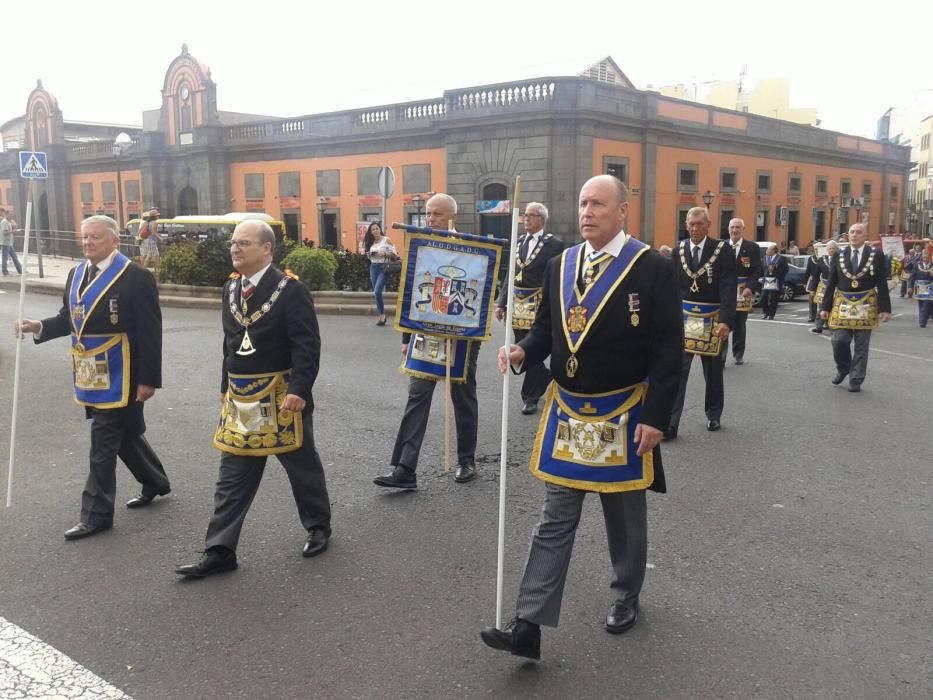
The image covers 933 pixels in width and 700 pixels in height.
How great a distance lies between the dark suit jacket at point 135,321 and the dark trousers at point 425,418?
1644mm

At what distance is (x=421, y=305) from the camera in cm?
596

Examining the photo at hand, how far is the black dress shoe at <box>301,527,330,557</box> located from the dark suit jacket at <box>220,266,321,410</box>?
80 centimetres

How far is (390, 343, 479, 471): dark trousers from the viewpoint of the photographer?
5.75 meters

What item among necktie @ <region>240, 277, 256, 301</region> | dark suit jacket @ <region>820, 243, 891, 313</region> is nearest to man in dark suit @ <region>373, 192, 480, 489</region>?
necktie @ <region>240, 277, 256, 301</region>

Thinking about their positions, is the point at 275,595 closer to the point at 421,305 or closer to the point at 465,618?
the point at 465,618

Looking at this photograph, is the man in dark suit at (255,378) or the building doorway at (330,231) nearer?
the man in dark suit at (255,378)

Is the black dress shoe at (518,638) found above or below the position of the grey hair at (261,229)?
below

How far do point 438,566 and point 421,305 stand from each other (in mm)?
2105

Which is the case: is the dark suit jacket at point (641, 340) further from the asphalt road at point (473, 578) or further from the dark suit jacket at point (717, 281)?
the dark suit jacket at point (717, 281)

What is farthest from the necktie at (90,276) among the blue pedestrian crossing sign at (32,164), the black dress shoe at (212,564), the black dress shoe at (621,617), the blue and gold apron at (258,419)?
the blue pedestrian crossing sign at (32,164)

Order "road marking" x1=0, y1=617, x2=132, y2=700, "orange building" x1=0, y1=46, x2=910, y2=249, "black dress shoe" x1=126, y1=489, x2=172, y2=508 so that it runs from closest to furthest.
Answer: "road marking" x1=0, y1=617, x2=132, y2=700
"black dress shoe" x1=126, y1=489, x2=172, y2=508
"orange building" x1=0, y1=46, x2=910, y2=249

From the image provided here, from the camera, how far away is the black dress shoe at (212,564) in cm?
433

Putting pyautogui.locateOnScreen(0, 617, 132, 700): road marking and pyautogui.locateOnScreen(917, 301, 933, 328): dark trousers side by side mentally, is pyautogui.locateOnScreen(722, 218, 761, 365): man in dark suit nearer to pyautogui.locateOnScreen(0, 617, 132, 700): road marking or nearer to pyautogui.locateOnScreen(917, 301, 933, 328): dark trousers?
pyautogui.locateOnScreen(0, 617, 132, 700): road marking

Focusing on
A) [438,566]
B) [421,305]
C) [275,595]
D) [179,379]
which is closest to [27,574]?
[275,595]
